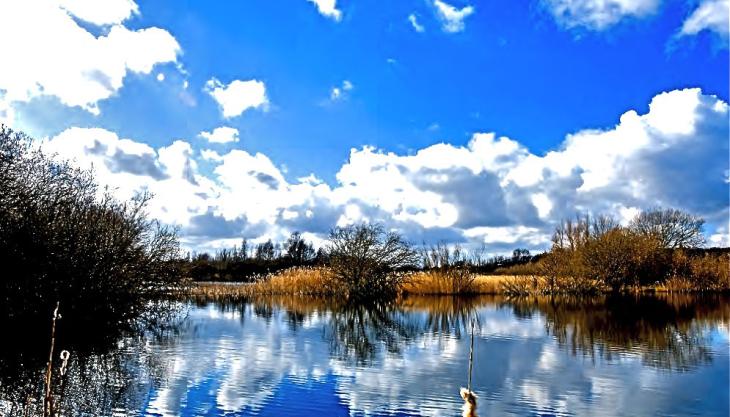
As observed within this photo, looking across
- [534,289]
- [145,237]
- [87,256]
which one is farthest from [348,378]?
[534,289]

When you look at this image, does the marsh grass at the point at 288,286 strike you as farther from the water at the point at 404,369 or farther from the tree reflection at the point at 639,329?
the water at the point at 404,369

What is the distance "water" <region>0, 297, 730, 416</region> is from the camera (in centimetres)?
771

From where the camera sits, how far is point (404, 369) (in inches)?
402

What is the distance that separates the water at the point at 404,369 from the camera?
25.3 ft

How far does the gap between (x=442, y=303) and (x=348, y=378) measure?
1794cm

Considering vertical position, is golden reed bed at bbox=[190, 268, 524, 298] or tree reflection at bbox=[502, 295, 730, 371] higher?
golden reed bed at bbox=[190, 268, 524, 298]

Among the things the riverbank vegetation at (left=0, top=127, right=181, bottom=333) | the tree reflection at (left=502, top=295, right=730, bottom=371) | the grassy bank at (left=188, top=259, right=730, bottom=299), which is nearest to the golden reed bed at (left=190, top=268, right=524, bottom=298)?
the grassy bank at (left=188, top=259, right=730, bottom=299)

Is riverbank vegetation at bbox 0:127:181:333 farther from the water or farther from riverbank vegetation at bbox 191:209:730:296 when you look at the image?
riverbank vegetation at bbox 191:209:730:296

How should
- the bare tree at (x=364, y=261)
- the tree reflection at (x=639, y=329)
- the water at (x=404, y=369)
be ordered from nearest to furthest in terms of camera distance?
the water at (x=404, y=369)
the tree reflection at (x=639, y=329)
the bare tree at (x=364, y=261)

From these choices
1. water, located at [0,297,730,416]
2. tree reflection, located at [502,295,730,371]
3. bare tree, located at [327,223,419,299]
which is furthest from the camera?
bare tree, located at [327,223,419,299]

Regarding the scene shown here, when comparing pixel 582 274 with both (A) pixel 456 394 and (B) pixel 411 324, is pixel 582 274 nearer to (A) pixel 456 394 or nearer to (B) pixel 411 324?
(B) pixel 411 324

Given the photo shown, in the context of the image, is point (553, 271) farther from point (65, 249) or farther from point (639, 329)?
point (65, 249)

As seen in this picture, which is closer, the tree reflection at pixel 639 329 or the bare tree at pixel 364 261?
the tree reflection at pixel 639 329

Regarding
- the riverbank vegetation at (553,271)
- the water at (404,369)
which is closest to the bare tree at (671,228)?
the riverbank vegetation at (553,271)
